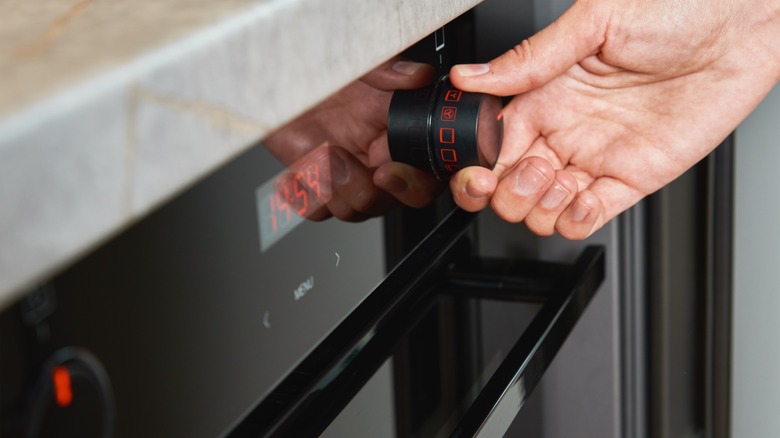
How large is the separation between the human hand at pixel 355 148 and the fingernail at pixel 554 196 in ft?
0.53

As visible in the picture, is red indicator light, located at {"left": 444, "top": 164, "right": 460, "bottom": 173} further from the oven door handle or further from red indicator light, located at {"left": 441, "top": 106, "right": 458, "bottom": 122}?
the oven door handle

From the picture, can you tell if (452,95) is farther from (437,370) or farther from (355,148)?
(437,370)

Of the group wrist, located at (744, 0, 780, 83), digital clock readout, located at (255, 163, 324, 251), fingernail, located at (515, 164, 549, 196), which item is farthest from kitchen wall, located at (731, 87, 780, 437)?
digital clock readout, located at (255, 163, 324, 251)

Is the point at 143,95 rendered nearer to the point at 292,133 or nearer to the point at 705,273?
the point at 292,133

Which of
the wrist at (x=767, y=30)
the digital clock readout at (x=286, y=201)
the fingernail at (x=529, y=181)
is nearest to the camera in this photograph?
the digital clock readout at (x=286, y=201)

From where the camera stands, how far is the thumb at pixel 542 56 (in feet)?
1.62

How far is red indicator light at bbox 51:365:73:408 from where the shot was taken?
0.26 m

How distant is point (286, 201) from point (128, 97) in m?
0.16

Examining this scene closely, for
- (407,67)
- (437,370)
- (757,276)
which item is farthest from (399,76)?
(757,276)

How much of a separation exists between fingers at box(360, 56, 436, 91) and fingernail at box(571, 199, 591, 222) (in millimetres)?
222

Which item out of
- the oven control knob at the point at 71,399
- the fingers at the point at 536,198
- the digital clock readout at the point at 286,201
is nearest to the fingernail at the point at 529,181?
the fingers at the point at 536,198

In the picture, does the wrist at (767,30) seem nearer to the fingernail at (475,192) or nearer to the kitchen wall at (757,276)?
the kitchen wall at (757,276)

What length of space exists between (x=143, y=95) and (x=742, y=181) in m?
0.73

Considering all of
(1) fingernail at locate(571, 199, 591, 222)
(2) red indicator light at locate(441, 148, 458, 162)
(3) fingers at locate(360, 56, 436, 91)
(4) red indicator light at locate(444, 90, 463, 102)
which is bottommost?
(1) fingernail at locate(571, 199, 591, 222)
